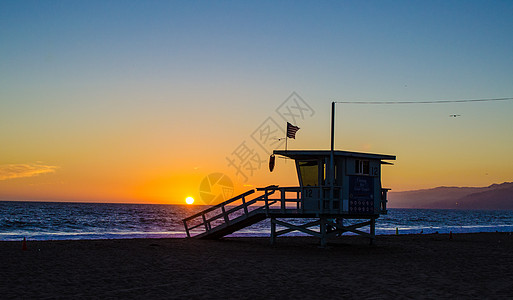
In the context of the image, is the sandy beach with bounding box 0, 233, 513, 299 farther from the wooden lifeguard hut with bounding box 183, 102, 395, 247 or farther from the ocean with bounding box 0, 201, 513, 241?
the ocean with bounding box 0, 201, 513, 241

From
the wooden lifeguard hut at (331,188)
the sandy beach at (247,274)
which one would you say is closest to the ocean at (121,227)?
the wooden lifeguard hut at (331,188)

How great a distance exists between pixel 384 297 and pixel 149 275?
620cm

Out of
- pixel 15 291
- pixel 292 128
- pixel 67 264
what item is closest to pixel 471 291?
pixel 15 291

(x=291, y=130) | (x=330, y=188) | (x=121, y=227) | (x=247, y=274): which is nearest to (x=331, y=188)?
(x=330, y=188)

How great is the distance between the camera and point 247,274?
44.2ft

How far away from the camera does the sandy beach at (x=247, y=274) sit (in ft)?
35.2

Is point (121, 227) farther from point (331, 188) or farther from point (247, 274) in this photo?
point (247, 274)

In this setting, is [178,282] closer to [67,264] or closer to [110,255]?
[67,264]

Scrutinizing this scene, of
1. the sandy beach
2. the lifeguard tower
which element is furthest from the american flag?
the sandy beach

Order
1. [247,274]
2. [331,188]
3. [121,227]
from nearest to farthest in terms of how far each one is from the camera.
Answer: [247,274] < [331,188] < [121,227]

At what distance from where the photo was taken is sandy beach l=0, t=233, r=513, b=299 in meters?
10.7

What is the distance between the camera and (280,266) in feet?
50.0

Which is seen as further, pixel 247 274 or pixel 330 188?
pixel 330 188

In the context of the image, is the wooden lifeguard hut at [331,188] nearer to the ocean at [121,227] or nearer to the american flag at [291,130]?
the american flag at [291,130]
